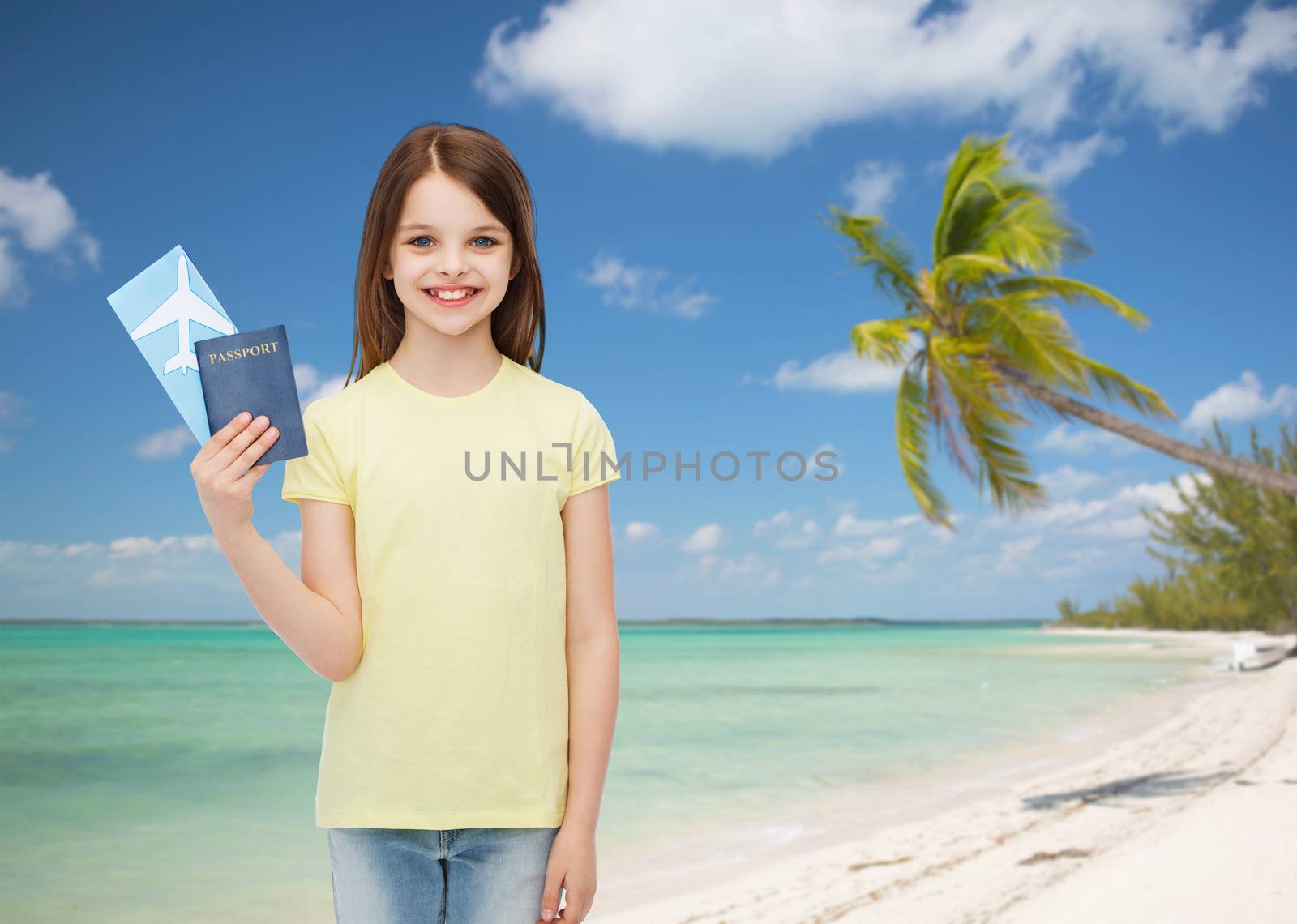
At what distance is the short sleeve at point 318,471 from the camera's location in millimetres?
1347

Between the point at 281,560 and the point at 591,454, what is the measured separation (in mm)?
486

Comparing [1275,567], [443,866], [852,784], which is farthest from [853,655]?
[443,866]

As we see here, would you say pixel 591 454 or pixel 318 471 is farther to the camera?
pixel 591 454

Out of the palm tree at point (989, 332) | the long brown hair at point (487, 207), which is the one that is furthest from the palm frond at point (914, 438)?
the long brown hair at point (487, 207)

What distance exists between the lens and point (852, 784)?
9445 mm

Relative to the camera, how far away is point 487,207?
1.46 meters

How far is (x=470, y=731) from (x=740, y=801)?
→ 8.01 metres

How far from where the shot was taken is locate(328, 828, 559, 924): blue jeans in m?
1.29

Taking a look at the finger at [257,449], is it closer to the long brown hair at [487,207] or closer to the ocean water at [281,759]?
the long brown hair at [487,207]

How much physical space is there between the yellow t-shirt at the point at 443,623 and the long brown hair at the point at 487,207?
0.59ft

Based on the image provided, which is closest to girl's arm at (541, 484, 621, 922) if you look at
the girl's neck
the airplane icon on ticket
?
the girl's neck

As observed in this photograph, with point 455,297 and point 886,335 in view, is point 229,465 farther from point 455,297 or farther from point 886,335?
point 886,335

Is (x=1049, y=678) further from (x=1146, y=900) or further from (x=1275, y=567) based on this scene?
(x=1146, y=900)

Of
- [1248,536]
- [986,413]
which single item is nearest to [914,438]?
[986,413]
